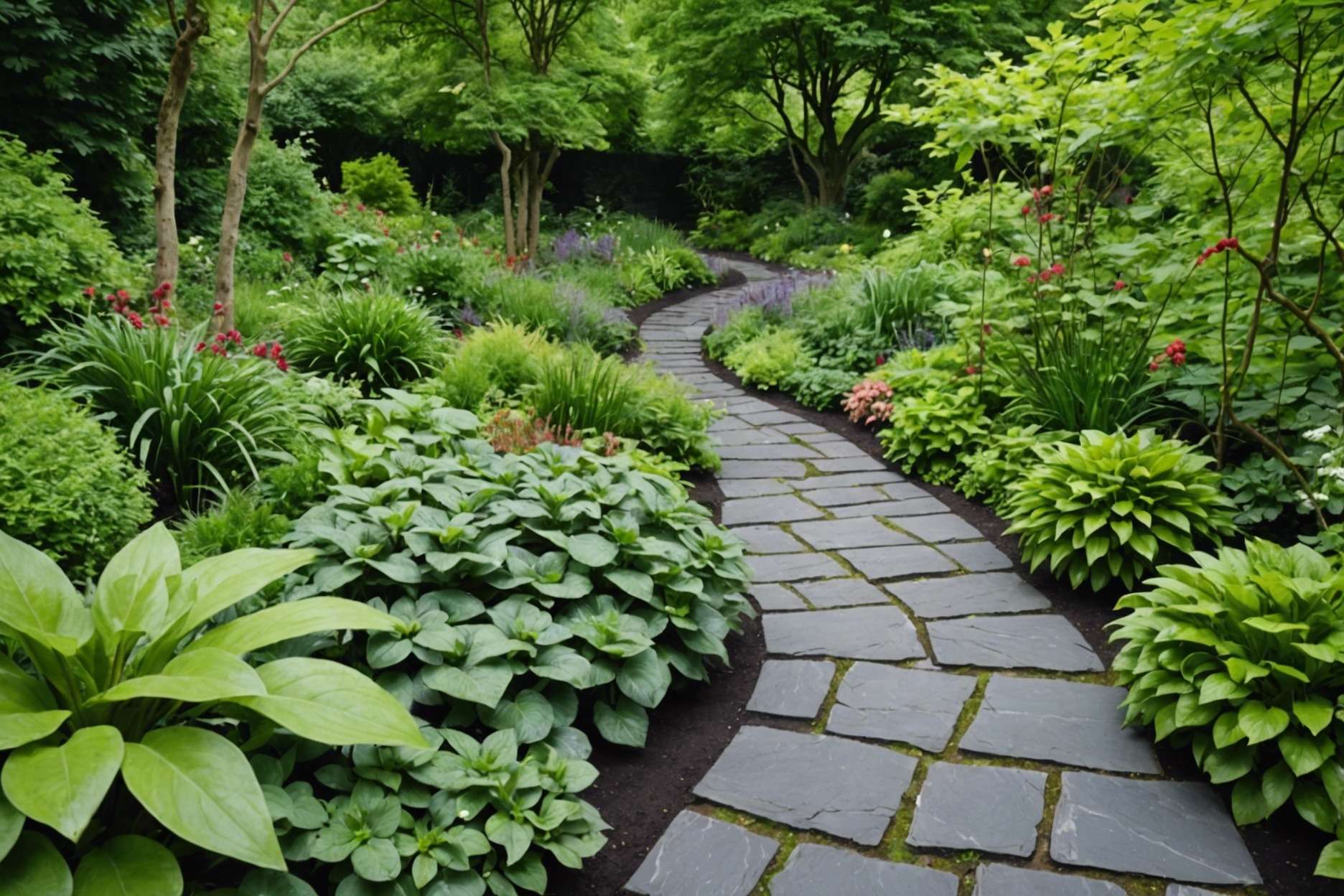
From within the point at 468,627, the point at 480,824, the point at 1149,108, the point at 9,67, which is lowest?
the point at 480,824

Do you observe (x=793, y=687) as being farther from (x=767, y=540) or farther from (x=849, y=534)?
(x=849, y=534)

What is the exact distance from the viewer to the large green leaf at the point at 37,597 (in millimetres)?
1792

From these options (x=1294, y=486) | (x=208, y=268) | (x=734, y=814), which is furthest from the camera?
(x=208, y=268)

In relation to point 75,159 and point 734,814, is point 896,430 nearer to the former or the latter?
point 734,814

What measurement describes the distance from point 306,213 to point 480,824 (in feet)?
26.1

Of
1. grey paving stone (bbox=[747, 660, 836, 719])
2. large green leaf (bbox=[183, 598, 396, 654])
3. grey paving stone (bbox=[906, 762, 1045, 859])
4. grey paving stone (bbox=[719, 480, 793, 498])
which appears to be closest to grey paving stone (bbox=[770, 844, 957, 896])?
→ grey paving stone (bbox=[906, 762, 1045, 859])

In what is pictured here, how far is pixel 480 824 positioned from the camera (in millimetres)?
2053

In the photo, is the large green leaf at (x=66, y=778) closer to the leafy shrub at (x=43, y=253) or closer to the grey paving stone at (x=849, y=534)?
the grey paving stone at (x=849, y=534)

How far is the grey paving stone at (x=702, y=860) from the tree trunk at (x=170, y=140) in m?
4.09

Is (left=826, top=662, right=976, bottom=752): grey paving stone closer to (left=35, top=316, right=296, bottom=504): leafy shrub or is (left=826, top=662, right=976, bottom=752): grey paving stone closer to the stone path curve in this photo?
the stone path curve

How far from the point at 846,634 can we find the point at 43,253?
3998mm

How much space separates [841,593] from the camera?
3543 millimetres

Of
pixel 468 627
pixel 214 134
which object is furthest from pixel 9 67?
pixel 468 627

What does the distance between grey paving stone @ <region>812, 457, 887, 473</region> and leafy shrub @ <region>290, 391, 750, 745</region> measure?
6.52 feet
